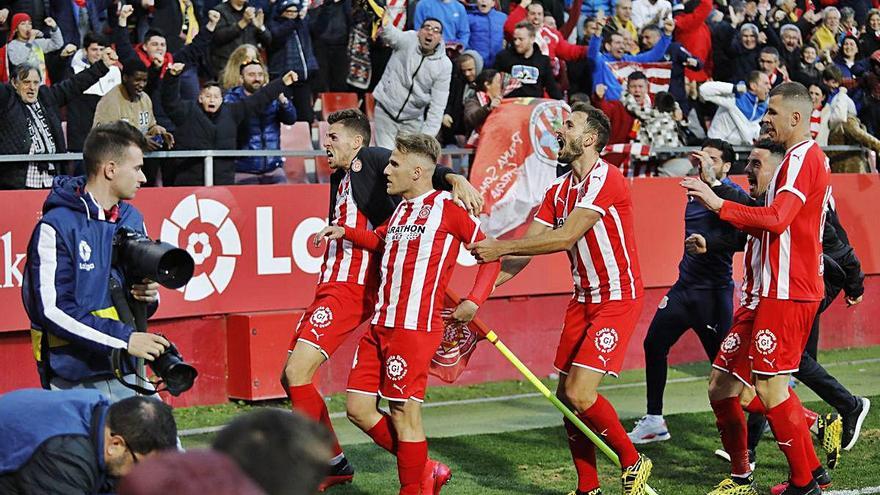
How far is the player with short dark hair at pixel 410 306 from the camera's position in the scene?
7512 mm

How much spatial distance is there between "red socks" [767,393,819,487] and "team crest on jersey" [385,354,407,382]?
2083 mm

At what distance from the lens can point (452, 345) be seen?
8.16 meters

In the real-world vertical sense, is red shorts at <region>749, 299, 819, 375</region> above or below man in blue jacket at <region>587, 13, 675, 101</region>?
below

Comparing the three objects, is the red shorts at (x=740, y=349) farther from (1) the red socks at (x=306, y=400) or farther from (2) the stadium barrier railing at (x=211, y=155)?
(2) the stadium barrier railing at (x=211, y=155)

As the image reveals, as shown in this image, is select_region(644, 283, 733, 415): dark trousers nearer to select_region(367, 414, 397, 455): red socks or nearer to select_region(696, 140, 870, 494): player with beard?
select_region(696, 140, 870, 494): player with beard

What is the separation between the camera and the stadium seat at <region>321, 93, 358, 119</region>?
45.7 ft

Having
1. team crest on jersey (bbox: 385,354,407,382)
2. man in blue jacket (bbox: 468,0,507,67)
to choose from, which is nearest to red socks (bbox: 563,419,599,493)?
team crest on jersey (bbox: 385,354,407,382)

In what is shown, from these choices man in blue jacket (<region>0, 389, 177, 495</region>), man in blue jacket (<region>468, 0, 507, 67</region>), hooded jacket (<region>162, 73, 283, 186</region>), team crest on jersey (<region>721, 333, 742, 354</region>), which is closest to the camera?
man in blue jacket (<region>0, 389, 177, 495</region>)

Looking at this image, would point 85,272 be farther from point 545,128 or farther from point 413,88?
point 545,128

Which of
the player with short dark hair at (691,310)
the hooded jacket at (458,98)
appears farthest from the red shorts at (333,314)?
the hooded jacket at (458,98)

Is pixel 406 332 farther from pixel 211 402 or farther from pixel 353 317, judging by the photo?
pixel 211 402

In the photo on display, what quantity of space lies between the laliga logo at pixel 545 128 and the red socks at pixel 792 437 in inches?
210

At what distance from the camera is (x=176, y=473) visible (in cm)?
262

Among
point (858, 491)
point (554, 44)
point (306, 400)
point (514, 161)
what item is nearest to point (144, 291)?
point (306, 400)
